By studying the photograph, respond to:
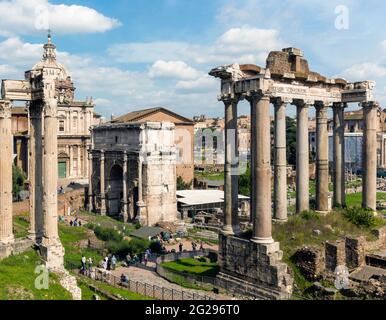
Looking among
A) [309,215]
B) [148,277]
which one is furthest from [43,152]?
[309,215]

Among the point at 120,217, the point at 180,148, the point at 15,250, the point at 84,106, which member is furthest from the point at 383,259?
the point at 180,148

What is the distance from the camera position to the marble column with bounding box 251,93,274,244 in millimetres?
19219

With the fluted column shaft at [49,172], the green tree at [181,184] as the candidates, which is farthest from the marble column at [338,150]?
the green tree at [181,184]

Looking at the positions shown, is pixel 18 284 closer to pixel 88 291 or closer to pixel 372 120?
pixel 88 291

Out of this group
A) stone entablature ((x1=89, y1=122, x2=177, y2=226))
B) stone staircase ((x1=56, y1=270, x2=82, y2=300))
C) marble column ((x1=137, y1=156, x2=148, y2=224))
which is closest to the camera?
stone staircase ((x1=56, y1=270, x2=82, y2=300))

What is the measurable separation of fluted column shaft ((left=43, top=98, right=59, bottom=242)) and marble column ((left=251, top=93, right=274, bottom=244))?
8.32 m

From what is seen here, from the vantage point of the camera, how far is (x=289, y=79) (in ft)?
74.4

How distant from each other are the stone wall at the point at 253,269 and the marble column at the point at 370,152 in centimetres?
760

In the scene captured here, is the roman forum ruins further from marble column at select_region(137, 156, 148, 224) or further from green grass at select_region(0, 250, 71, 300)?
marble column at select_region(137, 156, 148, 224)

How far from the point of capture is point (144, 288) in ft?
67.5

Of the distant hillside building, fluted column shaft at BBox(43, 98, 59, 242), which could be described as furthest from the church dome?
fluted column shaft at BBox(43, 98, 59, 242)

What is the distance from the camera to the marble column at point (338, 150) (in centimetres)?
2548

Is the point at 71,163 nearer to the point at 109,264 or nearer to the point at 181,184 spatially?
the point at 181,184

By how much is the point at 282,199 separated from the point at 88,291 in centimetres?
919
